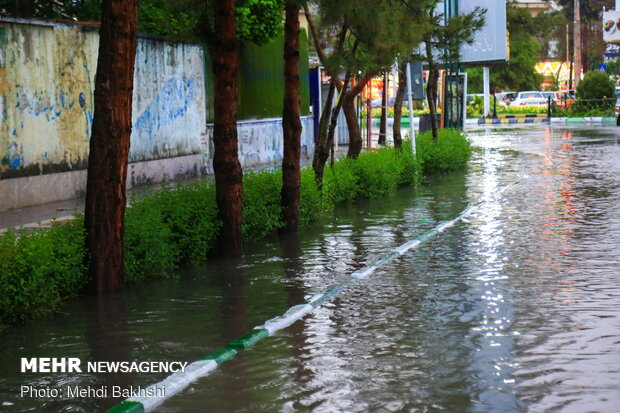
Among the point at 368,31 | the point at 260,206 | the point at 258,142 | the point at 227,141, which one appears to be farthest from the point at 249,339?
the point at 258,142

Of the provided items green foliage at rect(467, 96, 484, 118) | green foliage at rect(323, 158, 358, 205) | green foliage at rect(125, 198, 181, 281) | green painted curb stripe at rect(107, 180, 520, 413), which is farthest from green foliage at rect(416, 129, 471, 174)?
green foliage at rect(467, 96, 484, 118)

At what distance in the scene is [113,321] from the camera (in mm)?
8945

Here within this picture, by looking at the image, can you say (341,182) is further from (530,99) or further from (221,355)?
(530,99)

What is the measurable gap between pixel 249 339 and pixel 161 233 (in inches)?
127

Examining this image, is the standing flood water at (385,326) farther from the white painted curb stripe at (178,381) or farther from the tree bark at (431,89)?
the tree bark at (431,89)

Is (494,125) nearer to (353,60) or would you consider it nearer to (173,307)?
(353,60)

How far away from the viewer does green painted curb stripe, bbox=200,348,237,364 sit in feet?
24.5

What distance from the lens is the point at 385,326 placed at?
853 cm

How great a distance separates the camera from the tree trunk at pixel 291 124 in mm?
14141

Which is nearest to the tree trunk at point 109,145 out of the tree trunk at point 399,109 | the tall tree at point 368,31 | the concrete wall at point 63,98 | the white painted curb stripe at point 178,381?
the white painted curb stripe at point 178,381

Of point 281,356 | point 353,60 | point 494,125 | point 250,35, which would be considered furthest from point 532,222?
point 494,125

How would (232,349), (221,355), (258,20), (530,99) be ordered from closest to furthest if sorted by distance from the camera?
(221,355)
(232,349)
(258,20)
(530,99)

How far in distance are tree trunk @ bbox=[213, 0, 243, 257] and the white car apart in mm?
58296

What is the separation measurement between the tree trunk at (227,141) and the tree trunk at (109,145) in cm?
230
